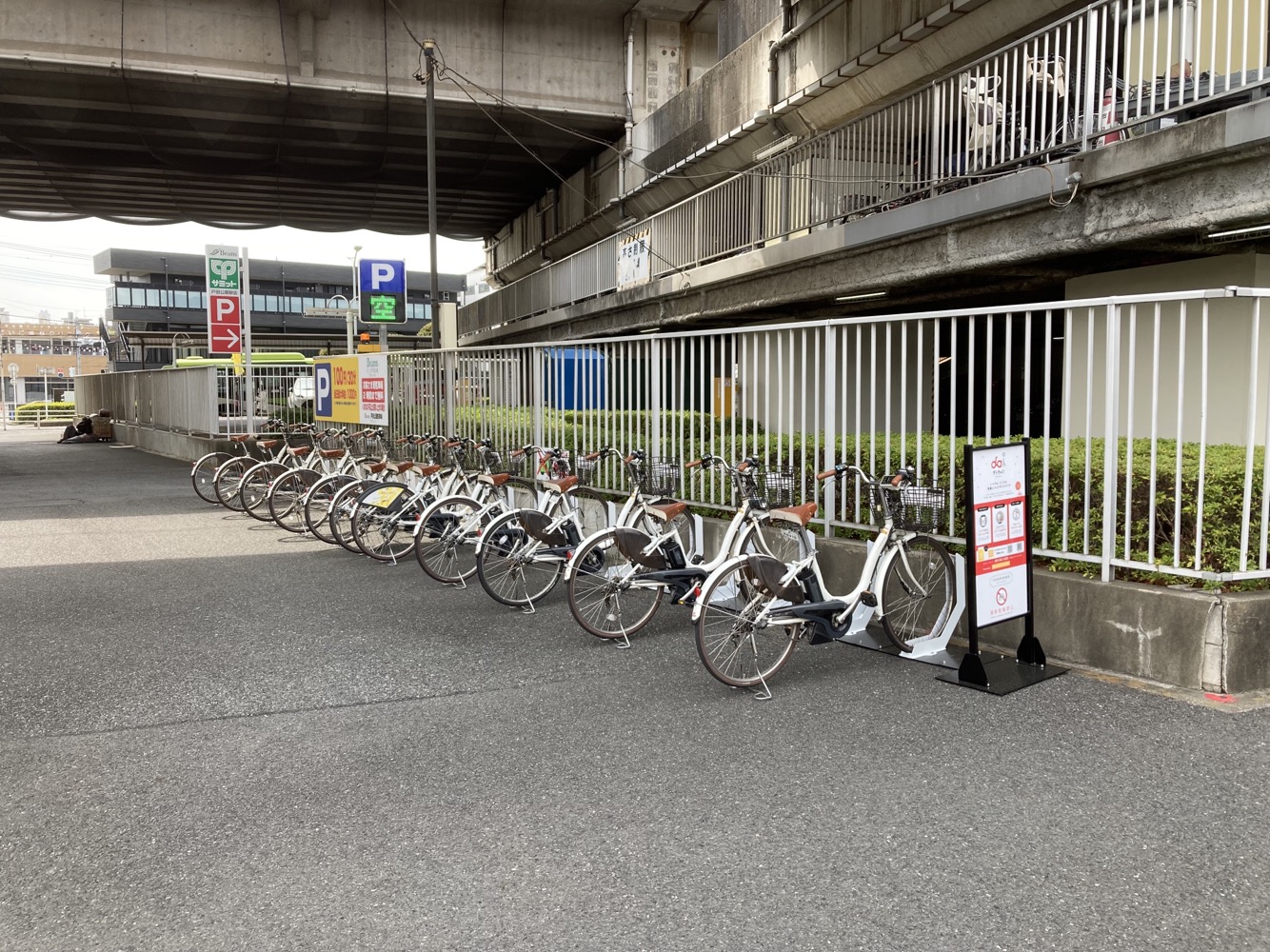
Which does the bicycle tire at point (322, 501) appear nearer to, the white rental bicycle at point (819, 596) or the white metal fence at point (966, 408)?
the white metal fence at point (966, 408)

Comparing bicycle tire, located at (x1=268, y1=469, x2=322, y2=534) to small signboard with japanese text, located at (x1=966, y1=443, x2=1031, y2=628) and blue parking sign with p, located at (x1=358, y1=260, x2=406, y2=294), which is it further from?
blue parking sign with p, located at (x1=358, y1=260, x2=406, y2=294)

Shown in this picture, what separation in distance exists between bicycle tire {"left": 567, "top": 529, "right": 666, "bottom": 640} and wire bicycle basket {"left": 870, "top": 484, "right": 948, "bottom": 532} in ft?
5.22

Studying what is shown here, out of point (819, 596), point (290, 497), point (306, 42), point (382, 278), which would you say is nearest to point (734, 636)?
point (819, 596)

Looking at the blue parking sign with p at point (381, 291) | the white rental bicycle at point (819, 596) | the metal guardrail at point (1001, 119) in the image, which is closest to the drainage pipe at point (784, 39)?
the metal guardrail at point (1001, 119)

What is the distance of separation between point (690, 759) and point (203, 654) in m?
3.37

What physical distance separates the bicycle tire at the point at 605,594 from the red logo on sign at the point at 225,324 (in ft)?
51.2

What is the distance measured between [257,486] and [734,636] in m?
8.87

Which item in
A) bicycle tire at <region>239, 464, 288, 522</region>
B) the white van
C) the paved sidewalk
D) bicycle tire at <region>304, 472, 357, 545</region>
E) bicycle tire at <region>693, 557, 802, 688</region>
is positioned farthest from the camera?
the white van

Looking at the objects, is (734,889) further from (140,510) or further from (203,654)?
(140,510)

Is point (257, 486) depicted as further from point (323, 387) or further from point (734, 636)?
point (734, 636)

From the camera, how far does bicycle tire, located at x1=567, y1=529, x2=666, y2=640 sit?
6203 millimetres

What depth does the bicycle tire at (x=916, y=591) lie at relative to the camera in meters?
5.76

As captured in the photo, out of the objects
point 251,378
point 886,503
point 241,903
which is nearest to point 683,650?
point 886,503

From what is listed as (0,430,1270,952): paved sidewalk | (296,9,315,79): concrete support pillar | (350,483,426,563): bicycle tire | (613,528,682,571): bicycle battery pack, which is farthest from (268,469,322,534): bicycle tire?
(296,9,315,79): concrete support pillar
